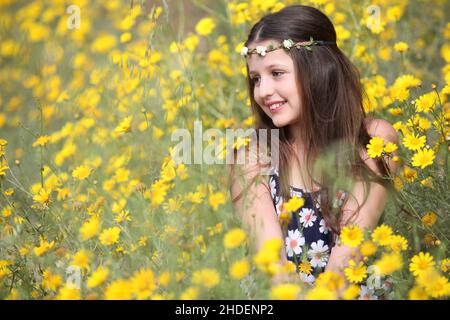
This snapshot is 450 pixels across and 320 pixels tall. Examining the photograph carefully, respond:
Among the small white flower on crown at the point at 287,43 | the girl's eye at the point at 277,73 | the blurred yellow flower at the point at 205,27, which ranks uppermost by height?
the blurred yellow flower at the point at 205,27

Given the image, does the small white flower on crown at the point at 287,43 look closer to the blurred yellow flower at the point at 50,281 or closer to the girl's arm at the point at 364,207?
the girl's arm at the point at 364,207

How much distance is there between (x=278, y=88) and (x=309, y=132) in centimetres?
17

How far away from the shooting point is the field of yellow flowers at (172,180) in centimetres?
137

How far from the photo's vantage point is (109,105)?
103 inches

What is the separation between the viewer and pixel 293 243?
180 centimetres

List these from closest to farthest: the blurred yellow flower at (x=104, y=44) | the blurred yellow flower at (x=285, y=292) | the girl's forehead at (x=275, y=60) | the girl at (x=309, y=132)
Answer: the blurred yellow flower at (x=285, y=292) < the girl at (x=309, y=132) < the girl's forehead at (x=275, y=60) < the blurred yellow flower at (x=104, y=44)

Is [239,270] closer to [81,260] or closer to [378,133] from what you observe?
[81,260]

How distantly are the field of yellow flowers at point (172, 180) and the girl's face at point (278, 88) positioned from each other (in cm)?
25

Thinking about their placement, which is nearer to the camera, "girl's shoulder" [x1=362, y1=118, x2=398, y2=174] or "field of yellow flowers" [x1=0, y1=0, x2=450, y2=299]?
"field of yellow flowers" [x1=0, y1=0, x2=450, y2=299]

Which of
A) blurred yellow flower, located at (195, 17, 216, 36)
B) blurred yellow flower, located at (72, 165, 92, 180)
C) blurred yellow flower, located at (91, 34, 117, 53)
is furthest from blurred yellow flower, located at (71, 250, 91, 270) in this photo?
blurred yellow flower, located at (91, 34, 117, 53)

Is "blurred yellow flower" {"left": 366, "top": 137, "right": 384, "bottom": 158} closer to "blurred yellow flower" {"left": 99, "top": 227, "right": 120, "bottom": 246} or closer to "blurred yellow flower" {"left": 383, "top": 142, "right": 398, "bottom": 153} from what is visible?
"blurred yellow flower" {"left": 383, "top": 142, "right": 398, "bottom": 153}

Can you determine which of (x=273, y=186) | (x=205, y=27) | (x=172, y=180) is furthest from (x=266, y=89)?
(x=205, y=27)

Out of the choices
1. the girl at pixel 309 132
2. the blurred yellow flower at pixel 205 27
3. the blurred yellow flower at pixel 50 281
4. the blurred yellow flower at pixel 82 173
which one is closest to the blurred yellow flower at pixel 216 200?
the girl at pixel 309 132

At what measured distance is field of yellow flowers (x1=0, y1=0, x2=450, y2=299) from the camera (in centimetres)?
137
